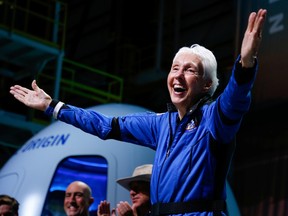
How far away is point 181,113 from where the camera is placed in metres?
3.26

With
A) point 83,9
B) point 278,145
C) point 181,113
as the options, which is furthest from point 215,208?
point 83,9

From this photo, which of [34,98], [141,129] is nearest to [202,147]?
[141,129]

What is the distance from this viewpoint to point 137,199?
4.85 metres

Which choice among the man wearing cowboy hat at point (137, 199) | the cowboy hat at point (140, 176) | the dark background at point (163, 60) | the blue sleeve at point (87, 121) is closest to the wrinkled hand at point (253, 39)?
the blue sleeve at point (87, 121)

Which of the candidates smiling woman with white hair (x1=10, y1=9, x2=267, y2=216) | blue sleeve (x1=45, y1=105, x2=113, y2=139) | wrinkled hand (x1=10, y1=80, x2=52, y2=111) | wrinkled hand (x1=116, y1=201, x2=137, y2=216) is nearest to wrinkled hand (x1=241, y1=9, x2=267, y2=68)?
smiling woman with white hair (x1=10, y1=9, x2=267, y2=216)

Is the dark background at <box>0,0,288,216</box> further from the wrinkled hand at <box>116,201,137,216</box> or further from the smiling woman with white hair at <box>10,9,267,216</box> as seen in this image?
the smiling woman with white hair at <box>10,9,267,216</box>

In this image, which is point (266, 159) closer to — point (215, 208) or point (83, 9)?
point (215, 208)

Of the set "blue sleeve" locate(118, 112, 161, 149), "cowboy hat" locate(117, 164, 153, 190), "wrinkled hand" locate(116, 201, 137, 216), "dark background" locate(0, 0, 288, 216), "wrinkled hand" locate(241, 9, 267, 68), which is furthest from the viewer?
"dark background" locate(0, 0, 288, 216)

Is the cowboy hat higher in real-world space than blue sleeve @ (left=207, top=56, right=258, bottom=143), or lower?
higher

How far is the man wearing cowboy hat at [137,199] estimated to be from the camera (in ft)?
14.6

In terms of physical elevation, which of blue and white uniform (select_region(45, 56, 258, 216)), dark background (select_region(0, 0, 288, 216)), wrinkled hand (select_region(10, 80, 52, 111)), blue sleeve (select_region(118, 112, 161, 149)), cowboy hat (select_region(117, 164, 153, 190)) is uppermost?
dark background (select_region(0, 0, 288, 216))

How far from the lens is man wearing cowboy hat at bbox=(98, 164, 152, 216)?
445 centimetres

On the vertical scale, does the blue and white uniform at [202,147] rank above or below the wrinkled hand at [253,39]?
below

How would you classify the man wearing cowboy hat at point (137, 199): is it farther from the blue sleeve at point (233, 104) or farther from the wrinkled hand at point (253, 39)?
the wrinkled hand at point (253, 39)
